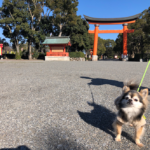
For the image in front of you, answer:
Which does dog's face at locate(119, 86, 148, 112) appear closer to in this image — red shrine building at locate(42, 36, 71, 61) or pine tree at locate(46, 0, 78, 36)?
red shrine building at locate(42, 36, 71, 61)

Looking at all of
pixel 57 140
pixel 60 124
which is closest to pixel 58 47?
pixel 60 124

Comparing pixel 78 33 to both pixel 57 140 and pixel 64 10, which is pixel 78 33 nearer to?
pixel 64 10

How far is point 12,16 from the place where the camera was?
24500mm

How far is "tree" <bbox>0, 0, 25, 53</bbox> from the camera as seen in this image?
77.8 feet

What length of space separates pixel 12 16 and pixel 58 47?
981 cm

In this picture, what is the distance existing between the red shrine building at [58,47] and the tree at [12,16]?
5.78 meters

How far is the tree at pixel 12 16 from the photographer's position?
23703mm

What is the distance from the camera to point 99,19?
2622 cm

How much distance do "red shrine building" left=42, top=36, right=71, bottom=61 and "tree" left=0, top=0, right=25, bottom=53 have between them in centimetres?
578

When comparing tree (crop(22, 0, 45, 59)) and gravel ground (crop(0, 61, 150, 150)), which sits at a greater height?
tree (crop(22, 0, 45, 59))

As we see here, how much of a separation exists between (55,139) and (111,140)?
2.54 ft

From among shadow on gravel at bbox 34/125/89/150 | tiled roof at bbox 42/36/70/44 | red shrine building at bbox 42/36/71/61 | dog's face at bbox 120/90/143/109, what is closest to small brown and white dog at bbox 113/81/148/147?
dog's face at bbox 120/90/143/109

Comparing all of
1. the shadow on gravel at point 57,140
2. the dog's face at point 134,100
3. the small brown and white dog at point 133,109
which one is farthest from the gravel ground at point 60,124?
the dog's face at point 134,100

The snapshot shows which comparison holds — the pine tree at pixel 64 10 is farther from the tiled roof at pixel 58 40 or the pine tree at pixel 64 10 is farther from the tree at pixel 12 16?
the tree at pixel 12 16
